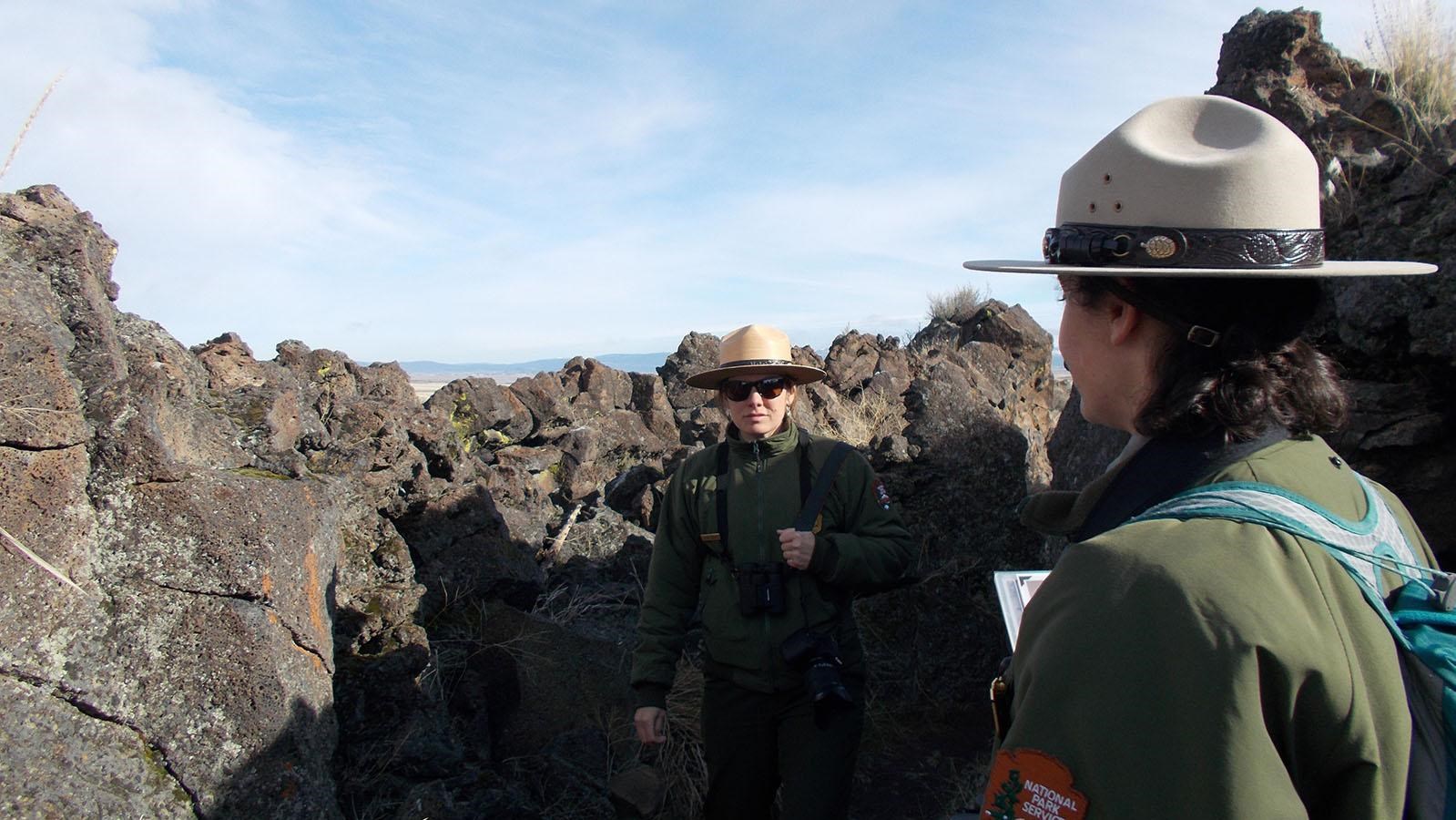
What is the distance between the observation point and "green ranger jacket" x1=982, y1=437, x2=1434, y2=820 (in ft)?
3.33

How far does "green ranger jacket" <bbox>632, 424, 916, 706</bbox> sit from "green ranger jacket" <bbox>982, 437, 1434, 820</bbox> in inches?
99.6

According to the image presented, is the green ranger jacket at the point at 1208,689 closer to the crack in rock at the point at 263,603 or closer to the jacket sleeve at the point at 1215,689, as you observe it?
the jacket sleeve at the point at 1215,689

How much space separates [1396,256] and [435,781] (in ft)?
15.7

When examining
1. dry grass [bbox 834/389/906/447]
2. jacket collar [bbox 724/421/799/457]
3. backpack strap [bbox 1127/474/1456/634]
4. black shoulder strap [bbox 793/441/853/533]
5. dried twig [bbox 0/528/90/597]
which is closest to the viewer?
backpack strap [bbox 1127/474/1456/634]

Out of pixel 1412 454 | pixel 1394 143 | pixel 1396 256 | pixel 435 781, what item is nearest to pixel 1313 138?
pixel 1394 143

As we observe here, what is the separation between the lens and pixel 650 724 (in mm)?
3734

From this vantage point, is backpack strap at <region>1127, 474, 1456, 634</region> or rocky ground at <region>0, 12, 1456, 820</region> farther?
rocky ground at <region>0, 12, 1456, 820</region>

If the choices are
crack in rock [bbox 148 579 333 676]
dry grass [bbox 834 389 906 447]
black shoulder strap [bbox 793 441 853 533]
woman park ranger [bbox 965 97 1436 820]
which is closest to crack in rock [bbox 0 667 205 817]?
crack in rock [bbox 148 579 333 676]

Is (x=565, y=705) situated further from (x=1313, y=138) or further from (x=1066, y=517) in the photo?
(x=1313, y=138)

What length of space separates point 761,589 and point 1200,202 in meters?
2.56

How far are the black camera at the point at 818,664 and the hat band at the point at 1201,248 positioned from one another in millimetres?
2391

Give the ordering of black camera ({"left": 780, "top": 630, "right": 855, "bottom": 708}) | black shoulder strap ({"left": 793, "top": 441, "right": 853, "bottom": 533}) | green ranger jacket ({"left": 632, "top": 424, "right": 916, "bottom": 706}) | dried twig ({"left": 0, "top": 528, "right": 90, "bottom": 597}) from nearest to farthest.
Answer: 1. dried twig ({"left": 0, "top": 528, "right": 90, "bottom": 597})
2. black camera ({"left": 780, "top": 630, "right": 855, "bottom": 708})
3. green ranger jacket ({"left": 632, "top": 424, "right": 916, "bottom": 706})
4. black shoulder strap ({"left": 793, "top": 441, "right": 853, "bottom": 533})

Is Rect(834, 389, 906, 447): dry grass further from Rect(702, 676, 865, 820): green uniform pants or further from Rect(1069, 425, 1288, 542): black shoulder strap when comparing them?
Rect(1069, 425, 1288, 542): black shoulder strap

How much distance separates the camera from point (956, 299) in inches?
771
